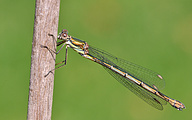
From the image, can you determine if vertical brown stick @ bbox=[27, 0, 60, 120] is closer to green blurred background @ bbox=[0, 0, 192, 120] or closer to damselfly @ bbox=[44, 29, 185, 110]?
damselfly @ bbox=[44, 29, 185, 110]

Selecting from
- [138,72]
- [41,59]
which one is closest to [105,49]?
[138,72]

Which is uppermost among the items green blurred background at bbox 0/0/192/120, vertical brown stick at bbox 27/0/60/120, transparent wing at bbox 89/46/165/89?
green blurred background at bbox 0/0/192/120

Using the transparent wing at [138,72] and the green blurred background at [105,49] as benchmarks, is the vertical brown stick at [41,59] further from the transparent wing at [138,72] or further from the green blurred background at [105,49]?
the green blurred background at [105,49]

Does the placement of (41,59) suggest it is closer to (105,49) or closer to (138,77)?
(138,77)

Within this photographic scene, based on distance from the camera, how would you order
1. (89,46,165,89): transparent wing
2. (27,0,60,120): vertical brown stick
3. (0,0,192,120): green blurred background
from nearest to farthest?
(27,0,60,120): vertical brown stick
(89,46,165,89): transparent wing
(0,0,192,120): green blurred background

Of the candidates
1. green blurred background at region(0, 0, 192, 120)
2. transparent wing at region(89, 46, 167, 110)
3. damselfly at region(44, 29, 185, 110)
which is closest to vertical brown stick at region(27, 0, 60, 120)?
damselfly at region(44, 29, 185, 110)

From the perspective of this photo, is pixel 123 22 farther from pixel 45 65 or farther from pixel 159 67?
pixel 45 65

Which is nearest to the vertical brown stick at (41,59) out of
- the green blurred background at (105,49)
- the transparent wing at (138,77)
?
the transparent wing at (138,77)
